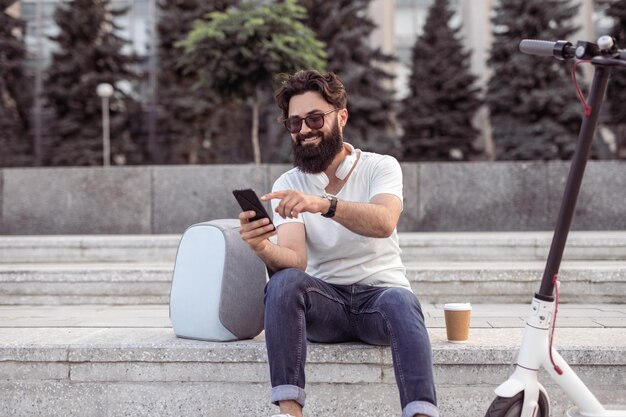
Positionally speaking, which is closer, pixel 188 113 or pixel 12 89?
pixel 188 113

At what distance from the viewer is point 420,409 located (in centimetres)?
253

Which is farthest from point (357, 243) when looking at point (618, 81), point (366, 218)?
point (618, 81)

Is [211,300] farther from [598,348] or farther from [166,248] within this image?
[166,248]

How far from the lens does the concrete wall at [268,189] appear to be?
9891 mm

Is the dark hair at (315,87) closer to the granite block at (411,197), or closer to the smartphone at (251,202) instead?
the smartphone at (251,202)

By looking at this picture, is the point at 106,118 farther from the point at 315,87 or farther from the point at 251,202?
the point at 251,202

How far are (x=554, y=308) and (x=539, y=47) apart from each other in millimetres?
970

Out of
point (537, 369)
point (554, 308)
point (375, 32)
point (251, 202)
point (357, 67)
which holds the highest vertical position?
point (375, 32)

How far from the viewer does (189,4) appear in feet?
101

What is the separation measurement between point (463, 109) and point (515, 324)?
26.4 meters

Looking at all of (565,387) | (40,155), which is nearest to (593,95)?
(565,387)

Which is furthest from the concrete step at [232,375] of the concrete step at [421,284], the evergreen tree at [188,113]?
the evergreen tree at [188,113]

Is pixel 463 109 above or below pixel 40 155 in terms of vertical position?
above

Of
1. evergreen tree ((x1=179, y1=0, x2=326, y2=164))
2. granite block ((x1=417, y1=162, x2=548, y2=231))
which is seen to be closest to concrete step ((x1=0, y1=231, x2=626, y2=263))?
granite block ((x1=417, y1=162, x2=548, y2=231))
